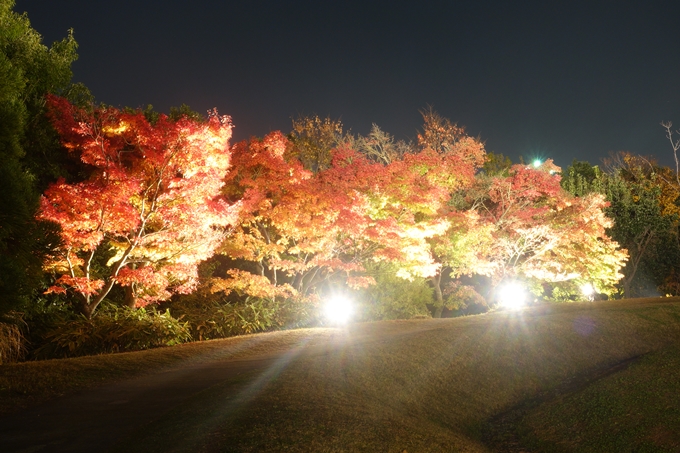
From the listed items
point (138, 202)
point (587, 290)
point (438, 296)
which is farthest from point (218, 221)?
point (587, 290)

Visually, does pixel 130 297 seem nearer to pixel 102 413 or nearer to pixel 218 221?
pixel 218 221

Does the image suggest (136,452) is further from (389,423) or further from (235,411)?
(389,423)

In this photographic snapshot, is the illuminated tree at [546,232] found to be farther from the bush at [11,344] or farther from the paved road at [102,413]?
the bush at [11,344]

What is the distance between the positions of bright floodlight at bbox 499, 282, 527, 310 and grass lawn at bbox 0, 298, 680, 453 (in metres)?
8.49

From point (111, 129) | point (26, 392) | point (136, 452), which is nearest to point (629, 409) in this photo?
point (136, 452)

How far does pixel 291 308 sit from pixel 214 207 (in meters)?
4.89

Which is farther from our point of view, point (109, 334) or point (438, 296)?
point (438, 296)

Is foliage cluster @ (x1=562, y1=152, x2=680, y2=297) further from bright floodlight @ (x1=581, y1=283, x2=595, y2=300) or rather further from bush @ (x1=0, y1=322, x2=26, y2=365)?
bush @ (x1=0, y1=322, x2=26, y2=365)

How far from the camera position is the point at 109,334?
11266 mm

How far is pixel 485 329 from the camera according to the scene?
11938mm

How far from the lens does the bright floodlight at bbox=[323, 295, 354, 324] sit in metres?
16.5

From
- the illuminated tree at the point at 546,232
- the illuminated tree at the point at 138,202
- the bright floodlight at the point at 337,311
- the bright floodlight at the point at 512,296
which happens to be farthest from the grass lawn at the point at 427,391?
the bright floodlight at the point at 512,296

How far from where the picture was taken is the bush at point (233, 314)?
13844 millimetres

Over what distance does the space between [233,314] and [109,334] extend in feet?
13.0
